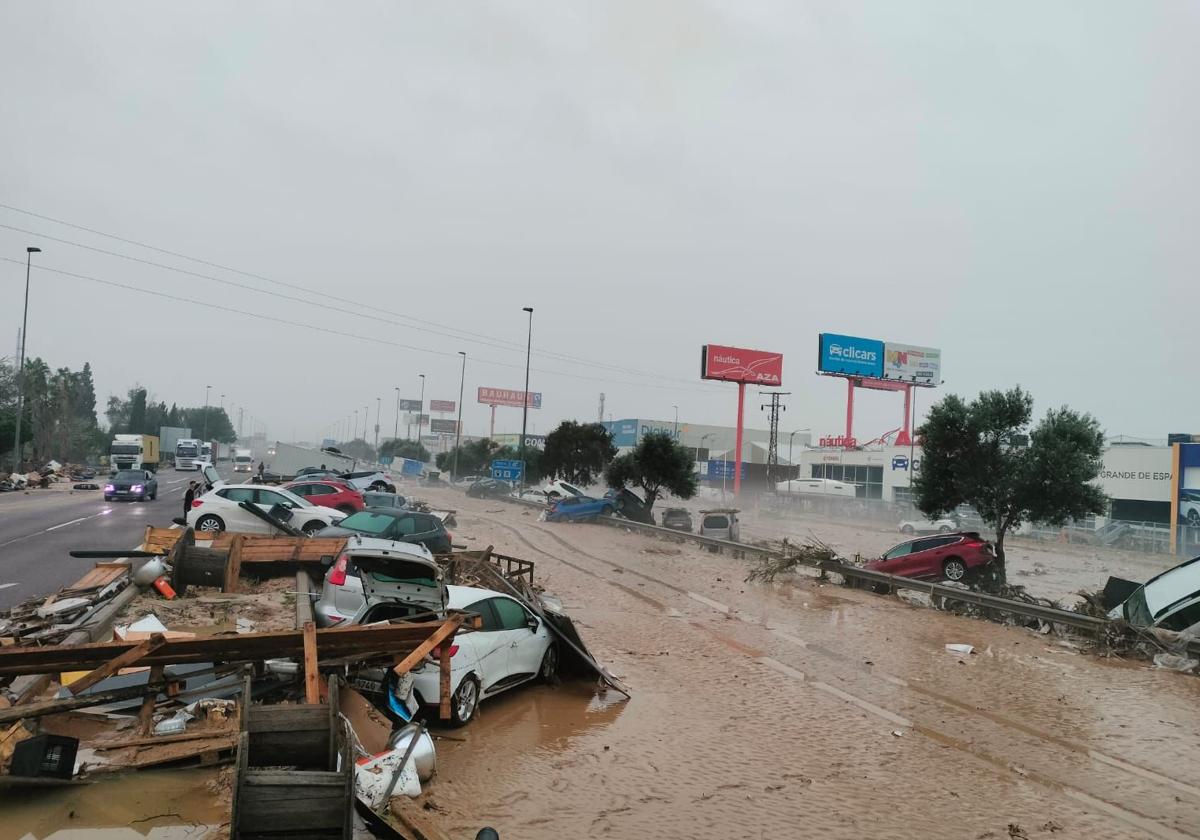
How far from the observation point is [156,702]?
6562 millimetres

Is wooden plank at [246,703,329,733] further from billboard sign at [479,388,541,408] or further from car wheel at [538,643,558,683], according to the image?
billboard sign at [479,388,541,408]

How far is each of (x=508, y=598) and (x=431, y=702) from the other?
2177 mm

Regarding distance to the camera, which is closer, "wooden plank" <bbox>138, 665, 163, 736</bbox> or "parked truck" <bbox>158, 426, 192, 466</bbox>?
"wooden plank" <bbox>138, 665, 163, 736</bbox>

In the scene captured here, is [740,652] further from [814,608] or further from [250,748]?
[250,748]

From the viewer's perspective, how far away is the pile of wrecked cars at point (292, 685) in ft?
16.5

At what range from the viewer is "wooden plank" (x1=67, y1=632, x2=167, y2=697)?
5.63 meters

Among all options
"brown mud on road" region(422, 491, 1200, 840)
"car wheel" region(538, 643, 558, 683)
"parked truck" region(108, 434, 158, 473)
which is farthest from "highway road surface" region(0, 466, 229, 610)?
"parked truck" region(108, 434, 158, 473)

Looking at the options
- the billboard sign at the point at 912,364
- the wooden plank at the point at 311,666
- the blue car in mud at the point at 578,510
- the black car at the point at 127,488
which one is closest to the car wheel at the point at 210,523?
the wooden plank at the point at 311,666

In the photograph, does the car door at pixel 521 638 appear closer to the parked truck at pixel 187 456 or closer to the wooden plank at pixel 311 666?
the wooden plank at pixel 311 666

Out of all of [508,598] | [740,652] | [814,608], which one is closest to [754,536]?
[814,608]

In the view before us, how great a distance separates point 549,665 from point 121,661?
18.5ft

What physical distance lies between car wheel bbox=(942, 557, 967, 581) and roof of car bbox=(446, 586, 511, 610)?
15833 millimetres

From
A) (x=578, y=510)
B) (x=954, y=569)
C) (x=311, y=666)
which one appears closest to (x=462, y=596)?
(x=311, y=666)

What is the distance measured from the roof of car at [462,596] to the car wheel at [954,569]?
51.9ft
